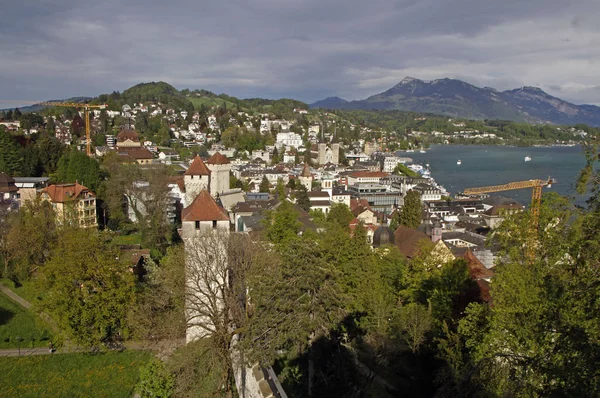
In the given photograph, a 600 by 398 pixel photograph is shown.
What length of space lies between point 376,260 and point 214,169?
66.0ft

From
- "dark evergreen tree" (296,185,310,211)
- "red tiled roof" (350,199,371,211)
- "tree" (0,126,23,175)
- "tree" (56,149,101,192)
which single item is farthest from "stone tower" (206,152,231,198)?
"tree" (0,126,23,175)

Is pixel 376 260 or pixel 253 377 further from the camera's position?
pixel 376 260

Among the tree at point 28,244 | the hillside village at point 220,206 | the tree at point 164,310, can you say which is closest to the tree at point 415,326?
the hillside village at point 220,206

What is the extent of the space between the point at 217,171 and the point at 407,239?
1704cm

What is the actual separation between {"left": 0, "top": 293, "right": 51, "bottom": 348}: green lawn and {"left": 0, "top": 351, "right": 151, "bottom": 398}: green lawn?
1.21m

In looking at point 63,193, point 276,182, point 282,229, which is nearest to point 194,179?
point 63,193

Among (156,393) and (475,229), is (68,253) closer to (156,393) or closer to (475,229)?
(156,393)

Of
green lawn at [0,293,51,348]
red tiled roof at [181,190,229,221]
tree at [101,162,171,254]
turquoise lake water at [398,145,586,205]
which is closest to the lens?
red tiled roof at [181,190,229,221]

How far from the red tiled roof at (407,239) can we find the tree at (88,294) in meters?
16.8

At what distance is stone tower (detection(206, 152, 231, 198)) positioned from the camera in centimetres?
3659

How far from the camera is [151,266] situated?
20.7 m

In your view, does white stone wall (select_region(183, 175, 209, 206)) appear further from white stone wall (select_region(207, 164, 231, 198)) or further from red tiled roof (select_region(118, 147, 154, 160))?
red tiled roof (select_region(118, 147, 154, 160))

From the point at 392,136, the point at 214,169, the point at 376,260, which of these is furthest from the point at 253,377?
the point at 392,136

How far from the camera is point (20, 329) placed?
17141mm
